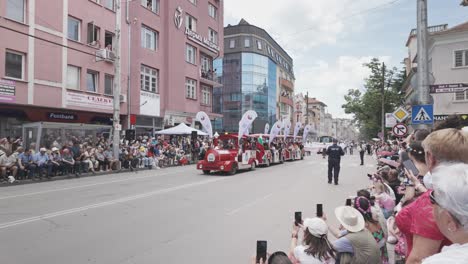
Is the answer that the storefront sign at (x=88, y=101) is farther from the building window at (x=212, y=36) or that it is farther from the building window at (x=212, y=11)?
the building window at (x=212, y=11)

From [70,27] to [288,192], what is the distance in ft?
62.1

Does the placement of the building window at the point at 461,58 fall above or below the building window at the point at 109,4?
below

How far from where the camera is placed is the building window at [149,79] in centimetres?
2917

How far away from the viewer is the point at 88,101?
23.5 m

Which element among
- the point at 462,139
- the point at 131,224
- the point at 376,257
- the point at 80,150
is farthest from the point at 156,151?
the point at 462,139

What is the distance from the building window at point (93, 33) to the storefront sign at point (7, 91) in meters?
6.78

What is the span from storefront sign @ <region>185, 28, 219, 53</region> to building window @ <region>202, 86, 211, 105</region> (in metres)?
4.44

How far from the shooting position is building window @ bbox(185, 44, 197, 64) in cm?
3544

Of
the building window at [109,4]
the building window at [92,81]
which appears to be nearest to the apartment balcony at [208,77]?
the building window at [109,4]

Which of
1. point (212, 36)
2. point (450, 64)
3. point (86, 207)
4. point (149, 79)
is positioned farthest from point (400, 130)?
point (212, 36)

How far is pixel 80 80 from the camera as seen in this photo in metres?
23.3

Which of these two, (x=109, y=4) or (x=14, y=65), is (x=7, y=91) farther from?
(x=109, y=4)

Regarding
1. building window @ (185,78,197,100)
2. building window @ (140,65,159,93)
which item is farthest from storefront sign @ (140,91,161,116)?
building window @ (185,78,197,100)

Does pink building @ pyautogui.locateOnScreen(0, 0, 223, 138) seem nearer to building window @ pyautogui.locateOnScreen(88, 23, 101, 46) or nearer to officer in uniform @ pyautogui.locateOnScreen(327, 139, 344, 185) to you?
building window @ pyautogui.locateOnScreen(88, 23, 101, 46)
